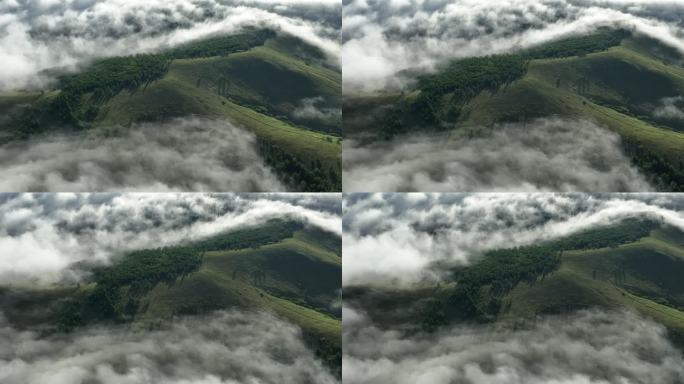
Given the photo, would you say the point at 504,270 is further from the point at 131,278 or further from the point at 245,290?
the point at 131,278

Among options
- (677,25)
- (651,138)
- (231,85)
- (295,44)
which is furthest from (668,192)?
(231,85)

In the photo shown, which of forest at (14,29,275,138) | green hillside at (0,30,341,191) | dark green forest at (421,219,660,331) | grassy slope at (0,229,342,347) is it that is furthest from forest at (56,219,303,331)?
dark green forest at (421,219,660,331)

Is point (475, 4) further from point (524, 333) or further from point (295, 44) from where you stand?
point (524, 333)

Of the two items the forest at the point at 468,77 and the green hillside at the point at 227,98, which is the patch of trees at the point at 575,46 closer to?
the forest at the point at 468,77

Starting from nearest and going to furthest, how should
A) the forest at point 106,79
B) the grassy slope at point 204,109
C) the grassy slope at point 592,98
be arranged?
the forest at point 106,79, the grassy slope at point 204,109, the grassy slope at point 592,98

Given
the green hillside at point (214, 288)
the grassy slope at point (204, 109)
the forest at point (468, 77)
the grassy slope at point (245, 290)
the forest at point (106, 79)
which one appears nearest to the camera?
the green hillside at point (214, 288)

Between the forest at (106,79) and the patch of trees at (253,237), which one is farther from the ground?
the forest at (106,79)

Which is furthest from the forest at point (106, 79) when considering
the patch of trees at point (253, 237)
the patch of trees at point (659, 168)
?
the patch of trees at point (659, 168)
